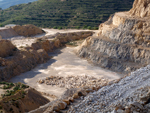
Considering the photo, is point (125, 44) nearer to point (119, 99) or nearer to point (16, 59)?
point (16, 59)

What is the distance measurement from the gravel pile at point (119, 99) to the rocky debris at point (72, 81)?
484 inches

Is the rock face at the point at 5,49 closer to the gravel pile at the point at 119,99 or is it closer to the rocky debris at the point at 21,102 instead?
the rocky debris at the point at 21,102

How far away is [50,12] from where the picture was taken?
68562 mm

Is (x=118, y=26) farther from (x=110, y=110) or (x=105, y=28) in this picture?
(x=110, y=110)

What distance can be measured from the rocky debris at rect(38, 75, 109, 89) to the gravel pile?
12284 millimetres

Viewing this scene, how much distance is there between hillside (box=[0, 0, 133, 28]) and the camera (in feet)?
199

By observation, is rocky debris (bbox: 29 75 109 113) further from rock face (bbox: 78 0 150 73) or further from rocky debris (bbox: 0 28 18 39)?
rocky debris (bbox: 0 28 18 39)

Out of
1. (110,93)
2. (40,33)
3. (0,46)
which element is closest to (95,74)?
(0,46)

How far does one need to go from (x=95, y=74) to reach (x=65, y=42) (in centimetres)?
2000

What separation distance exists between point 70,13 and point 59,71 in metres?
41.4

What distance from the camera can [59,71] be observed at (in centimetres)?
2755

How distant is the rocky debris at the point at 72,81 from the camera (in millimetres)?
22672

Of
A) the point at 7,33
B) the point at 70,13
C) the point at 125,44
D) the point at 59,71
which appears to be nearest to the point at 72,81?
the point at 59,71

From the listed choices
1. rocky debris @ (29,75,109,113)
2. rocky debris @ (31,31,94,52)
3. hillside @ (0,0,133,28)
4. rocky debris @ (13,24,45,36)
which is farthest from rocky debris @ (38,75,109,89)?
hillside @ (0,0,133,28)
